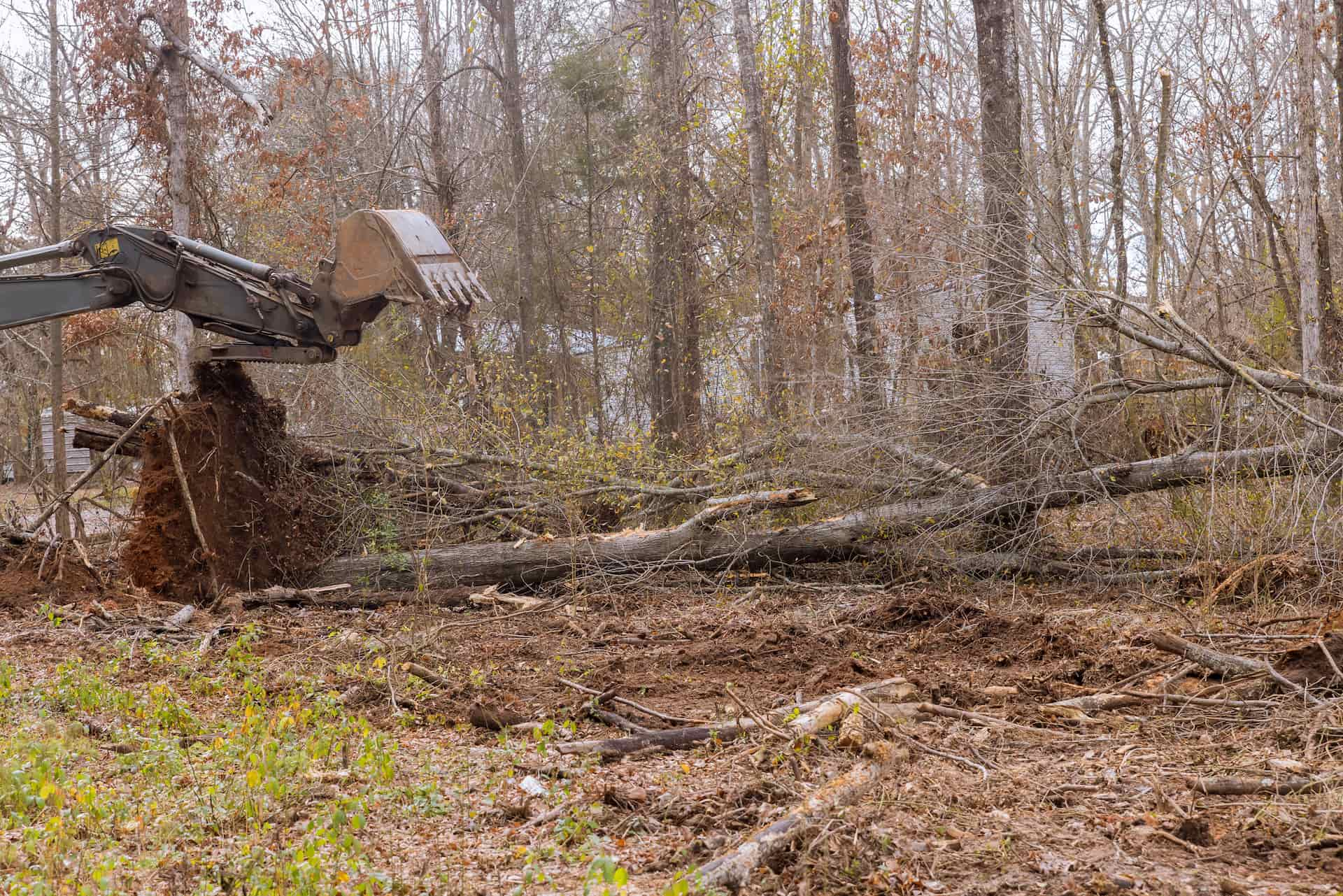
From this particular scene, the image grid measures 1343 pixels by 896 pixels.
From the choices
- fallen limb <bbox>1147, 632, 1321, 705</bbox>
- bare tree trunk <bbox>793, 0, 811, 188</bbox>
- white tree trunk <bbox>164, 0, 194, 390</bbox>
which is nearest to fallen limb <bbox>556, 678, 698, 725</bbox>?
fallen limb <bbox>1147, 632, 1321, 705</bbox>

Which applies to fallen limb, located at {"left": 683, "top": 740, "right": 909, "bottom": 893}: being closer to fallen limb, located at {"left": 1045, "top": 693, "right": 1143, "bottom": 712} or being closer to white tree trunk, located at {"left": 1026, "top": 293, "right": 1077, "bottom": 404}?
fallen limb, located at {"left": 1045, "top": 693, "right": 1143, "bottom": 712}

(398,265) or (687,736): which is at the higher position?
(398,265)

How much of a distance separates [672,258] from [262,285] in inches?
328

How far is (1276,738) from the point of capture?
487cm

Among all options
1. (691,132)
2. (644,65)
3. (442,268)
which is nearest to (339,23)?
(644,65)

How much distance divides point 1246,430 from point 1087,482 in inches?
46.8

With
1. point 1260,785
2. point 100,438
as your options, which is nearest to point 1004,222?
point 1260,785

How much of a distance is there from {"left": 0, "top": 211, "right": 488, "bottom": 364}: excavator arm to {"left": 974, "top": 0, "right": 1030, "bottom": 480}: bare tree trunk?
13.4ft

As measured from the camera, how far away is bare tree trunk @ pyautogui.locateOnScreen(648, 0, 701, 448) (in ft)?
54.2

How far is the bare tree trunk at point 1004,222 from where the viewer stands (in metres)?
8.79

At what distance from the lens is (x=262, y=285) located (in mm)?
9031

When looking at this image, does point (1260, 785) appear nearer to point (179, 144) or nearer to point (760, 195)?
point (760, 195)

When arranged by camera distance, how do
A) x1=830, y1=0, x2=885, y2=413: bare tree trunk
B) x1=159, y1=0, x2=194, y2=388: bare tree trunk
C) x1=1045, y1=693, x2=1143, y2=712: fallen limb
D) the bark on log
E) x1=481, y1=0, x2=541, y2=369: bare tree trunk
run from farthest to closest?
x1=481, y1=0, x2=541, y2=369: bare tree trunk < x1=159, y1=0, x2=194, y2=388: bare tree trunk < x1=830, y1=0, x2=885, y2=413: bare tree trunk < the bark on log < x1=1045, y1=693, x2=1143, y2=712: fallen limb

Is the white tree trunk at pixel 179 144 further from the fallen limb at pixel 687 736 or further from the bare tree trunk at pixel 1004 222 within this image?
the fallen limb at pixel 687 736
